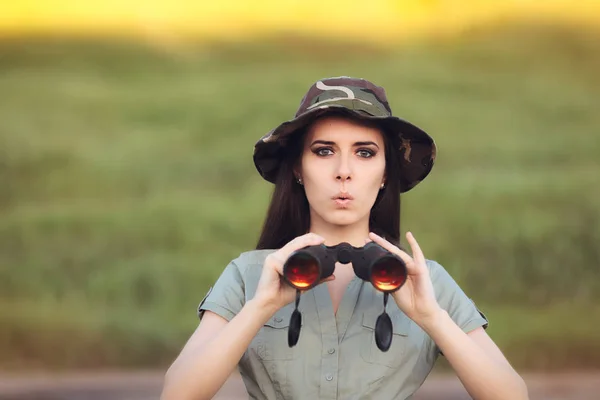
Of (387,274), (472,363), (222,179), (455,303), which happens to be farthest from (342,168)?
(222,179)

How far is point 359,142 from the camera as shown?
2.28m

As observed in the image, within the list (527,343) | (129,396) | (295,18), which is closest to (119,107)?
(295,18)

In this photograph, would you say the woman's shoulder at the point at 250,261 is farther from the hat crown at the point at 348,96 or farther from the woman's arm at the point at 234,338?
the hat crown at the point at 348,96

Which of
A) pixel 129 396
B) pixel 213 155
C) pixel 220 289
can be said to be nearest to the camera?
pixel 220 289

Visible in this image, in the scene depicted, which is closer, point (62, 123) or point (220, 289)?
point (220, 289)

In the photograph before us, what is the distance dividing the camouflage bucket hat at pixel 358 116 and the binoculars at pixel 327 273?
0.35m

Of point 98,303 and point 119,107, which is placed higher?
point 119,107

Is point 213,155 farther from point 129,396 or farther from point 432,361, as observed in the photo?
point 432,361

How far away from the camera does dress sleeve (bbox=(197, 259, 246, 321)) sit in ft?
7.38

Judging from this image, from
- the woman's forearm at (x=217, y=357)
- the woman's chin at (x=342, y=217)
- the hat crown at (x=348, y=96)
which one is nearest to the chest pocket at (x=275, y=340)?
the woman's forearm at (x=217, y=357)

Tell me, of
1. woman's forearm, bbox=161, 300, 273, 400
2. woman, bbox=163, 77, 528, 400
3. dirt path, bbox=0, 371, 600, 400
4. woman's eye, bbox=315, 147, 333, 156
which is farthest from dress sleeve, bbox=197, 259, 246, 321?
dirt path, bbox=0, 371, 600, 400

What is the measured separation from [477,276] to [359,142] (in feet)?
7.83

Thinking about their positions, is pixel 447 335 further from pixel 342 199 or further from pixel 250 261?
pixel 250 261

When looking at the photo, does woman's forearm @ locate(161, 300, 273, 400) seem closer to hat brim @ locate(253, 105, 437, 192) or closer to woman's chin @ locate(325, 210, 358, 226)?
woman's chin @ locate(325, 210, 358, 226)
